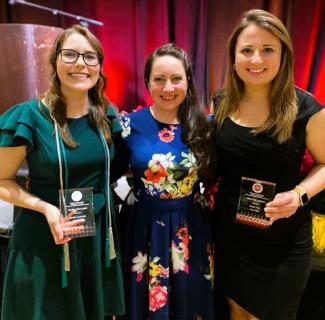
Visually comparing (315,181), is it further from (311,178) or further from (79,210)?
(79,210)

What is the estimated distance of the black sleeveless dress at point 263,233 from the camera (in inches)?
48.7

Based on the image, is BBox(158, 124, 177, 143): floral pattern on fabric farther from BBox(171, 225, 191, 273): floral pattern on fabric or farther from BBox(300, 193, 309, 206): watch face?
BBox(300, 193, 309, 206): watch face

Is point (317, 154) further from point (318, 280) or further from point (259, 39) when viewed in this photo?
point (318, 280)

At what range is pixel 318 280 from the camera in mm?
1779

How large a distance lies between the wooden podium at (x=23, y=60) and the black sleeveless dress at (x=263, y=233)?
1.21m

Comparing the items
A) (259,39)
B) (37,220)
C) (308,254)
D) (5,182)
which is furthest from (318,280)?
(5,182)

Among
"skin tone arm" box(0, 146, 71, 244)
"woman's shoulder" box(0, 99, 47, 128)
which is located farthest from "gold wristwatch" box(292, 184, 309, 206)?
"woman's shoulder" box(0, 99, 47, 128)

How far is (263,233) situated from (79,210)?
642mm

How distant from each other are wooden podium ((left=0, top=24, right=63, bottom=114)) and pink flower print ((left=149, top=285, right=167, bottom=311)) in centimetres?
131

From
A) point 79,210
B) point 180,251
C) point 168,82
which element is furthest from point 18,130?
point 180,251

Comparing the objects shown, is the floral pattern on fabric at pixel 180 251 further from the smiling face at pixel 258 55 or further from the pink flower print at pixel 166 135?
the smiling face at pixel 258 55

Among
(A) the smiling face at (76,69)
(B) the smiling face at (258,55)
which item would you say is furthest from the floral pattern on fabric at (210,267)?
(A) the smiling face at (76,69)

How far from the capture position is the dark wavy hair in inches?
52.4

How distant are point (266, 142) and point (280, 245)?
37cm
